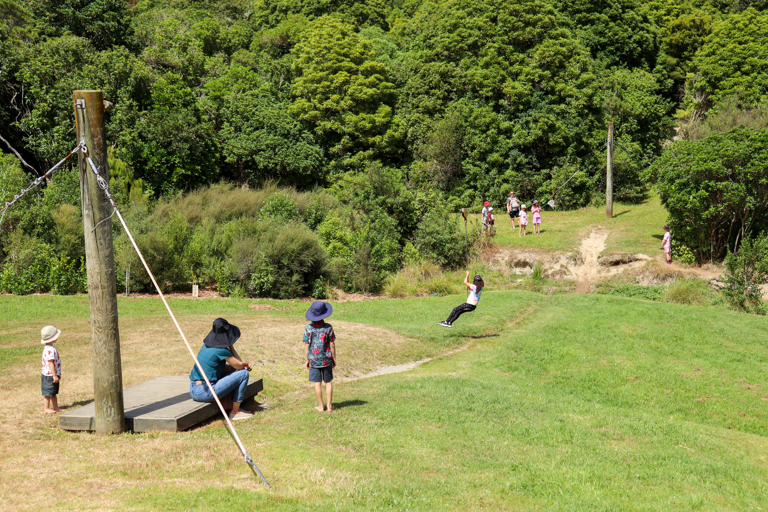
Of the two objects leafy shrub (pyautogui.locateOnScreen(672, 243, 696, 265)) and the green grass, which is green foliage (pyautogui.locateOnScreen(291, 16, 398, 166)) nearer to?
the green grass

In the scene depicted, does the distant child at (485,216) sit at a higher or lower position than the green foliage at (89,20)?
lower

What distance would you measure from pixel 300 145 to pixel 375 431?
35.2 m

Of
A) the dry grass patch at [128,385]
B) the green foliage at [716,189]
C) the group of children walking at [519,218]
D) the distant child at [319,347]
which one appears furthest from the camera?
the group of children walking at [519,218]

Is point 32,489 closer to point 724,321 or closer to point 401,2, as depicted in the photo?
point 724,321

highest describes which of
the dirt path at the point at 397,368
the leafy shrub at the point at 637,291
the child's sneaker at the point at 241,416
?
the child's sneaker at the point at 241,416

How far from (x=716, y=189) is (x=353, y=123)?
78.6 feet

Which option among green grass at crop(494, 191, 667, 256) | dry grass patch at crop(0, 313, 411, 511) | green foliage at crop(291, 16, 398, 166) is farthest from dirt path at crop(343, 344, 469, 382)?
green foliage at crop(291, 16, 398, 166)

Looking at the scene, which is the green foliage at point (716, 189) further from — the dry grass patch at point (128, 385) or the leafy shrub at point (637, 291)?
the dry grass patch at point (128, 385)

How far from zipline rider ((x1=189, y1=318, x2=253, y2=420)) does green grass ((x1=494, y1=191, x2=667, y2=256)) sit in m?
27.0

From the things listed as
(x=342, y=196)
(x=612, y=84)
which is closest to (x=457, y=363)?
(x=342, y=196)

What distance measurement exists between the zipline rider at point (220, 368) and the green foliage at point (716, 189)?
28304 mm

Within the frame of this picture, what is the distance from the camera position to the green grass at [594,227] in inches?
Result: 1344

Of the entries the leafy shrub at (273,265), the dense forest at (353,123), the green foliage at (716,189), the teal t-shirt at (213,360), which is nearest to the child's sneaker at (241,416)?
the teal t-shirt at (213,360)

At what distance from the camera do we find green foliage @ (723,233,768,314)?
83.4 ft
